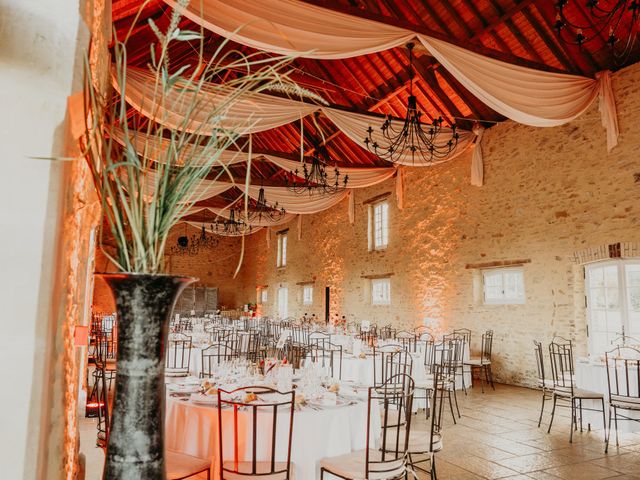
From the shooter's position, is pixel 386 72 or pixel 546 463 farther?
pixel 386 72

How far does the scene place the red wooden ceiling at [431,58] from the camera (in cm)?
687

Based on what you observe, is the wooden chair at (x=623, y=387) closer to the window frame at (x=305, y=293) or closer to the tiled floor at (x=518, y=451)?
the tiled floor at (x=518, y=451)

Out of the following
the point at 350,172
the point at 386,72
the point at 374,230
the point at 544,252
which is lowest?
the point at 544,252

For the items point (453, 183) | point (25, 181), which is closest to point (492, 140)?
point (453, 183)

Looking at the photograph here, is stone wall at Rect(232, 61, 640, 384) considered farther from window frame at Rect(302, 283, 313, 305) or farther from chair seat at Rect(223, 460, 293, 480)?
chair seat at Rect(223, 460, 293, 480)

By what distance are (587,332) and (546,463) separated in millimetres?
3787

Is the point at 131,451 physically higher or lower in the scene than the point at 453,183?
lower

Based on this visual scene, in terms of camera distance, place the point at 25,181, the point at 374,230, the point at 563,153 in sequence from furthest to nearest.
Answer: the point at 374,230 → the point at 563,153 → the point at 25,181

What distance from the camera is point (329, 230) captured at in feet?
50.6

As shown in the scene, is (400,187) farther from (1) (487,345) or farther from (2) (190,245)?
(2) (190,245)

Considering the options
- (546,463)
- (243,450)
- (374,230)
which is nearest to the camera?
(243,450)

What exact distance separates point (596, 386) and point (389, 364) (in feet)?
7.79

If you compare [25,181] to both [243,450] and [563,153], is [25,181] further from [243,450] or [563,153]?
[563,153]

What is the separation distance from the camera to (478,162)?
938 cm
